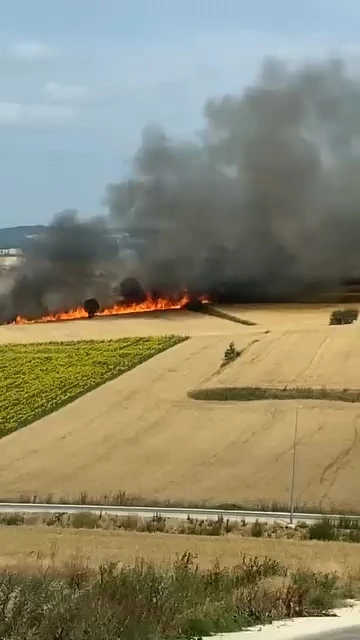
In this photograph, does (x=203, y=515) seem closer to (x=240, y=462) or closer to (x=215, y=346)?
(x=240, y=462)

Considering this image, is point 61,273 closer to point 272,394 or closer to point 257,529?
point 272,394

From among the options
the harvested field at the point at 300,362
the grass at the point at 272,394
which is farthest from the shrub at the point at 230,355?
the grass at the point at 272,394

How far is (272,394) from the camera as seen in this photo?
4509 centimetres

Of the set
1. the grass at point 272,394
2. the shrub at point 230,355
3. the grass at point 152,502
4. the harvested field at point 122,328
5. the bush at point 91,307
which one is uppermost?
the bush at point 91,307

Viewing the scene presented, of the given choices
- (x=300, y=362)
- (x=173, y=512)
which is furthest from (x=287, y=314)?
(x=173, y=512)

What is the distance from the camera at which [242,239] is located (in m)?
80.2

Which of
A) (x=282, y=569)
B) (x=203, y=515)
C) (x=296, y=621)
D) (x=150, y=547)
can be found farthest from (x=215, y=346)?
(x=296, y=621)

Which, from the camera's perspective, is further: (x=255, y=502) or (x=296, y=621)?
(x=255, y=502)

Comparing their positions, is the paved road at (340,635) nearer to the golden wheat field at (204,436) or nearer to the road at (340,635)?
the road at (340,635)

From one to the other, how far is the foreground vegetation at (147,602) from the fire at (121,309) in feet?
205

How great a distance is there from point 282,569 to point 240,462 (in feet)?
69.2

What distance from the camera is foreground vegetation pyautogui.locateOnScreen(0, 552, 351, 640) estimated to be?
29.5ft

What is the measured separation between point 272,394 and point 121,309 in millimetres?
33900

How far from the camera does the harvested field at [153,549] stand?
16.6 m
